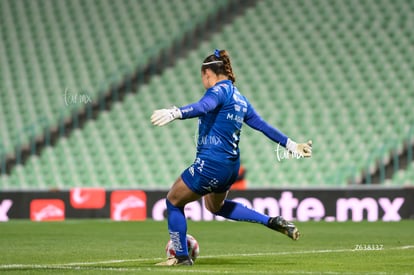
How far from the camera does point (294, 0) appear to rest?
2558 cm

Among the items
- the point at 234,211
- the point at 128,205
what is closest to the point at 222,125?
the point at 234,211

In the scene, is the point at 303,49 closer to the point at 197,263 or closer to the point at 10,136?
the point at 10,136

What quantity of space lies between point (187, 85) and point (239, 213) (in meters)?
15.5

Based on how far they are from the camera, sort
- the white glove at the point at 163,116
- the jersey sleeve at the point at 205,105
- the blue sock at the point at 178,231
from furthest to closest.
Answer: the blue sock at the point at 178,231 < the jersey sleeve at the point at 205,105 < the white glove at the point at 163,116

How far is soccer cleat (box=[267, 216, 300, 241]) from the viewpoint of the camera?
28.5 ft

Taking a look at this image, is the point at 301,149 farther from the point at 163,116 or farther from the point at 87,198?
the point at 87,198

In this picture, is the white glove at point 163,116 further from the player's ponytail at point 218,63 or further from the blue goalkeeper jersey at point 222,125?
the player's ponytail at point 218,63

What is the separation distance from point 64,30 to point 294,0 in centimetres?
651

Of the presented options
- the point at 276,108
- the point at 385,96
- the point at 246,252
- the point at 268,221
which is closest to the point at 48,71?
the point at 276,108

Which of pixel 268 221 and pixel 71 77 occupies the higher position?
pixel 71 77

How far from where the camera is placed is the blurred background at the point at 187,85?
843 inches

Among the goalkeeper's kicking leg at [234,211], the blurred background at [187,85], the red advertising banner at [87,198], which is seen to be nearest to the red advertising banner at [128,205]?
the red advertising banner at [87,198]

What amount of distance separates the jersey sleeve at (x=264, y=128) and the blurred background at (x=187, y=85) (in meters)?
11.0

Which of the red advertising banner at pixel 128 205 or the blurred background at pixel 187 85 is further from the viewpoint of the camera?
the blurred background at pixel 187 85
